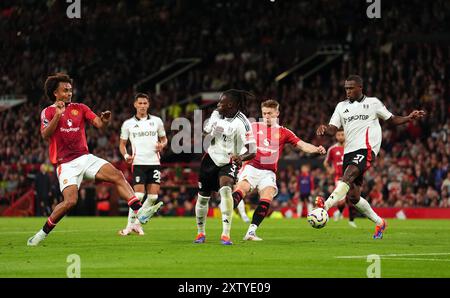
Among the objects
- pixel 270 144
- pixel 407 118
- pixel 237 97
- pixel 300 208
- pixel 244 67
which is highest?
pixel 244 67

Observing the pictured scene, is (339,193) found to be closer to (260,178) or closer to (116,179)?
(260,178)

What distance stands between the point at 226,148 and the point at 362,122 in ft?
10.2

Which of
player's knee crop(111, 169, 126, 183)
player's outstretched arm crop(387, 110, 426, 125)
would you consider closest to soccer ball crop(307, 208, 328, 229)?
player's outstretched arm crop(387, 110, 426, 125)

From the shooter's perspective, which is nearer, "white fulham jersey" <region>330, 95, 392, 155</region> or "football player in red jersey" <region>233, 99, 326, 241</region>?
"football player in red jersey" <region>233, 99, 326, 241</region>

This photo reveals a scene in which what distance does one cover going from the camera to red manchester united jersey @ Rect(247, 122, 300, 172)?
58.0 feet

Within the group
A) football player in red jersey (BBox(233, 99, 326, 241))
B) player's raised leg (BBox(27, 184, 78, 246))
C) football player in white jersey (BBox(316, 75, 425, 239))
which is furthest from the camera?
football player in white jersey (BBox(316, 75, 425, 239))

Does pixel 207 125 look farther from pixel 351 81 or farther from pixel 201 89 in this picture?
pixel 201 89

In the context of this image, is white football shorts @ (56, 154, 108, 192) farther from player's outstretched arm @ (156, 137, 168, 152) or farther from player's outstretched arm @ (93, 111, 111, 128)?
player's outstretched arm @ (156, 137, 168, 152)

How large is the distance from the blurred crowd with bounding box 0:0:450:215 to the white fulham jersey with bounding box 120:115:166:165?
13.5 m

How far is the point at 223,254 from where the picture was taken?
13.9 m

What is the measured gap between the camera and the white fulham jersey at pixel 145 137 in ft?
67.6

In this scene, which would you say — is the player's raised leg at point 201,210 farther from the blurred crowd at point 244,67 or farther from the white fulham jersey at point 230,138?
the blurred crowd at point 244,67

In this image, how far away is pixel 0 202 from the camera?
36.7 meters

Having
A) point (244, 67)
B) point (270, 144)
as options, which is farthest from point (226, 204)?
point (244, 67)
